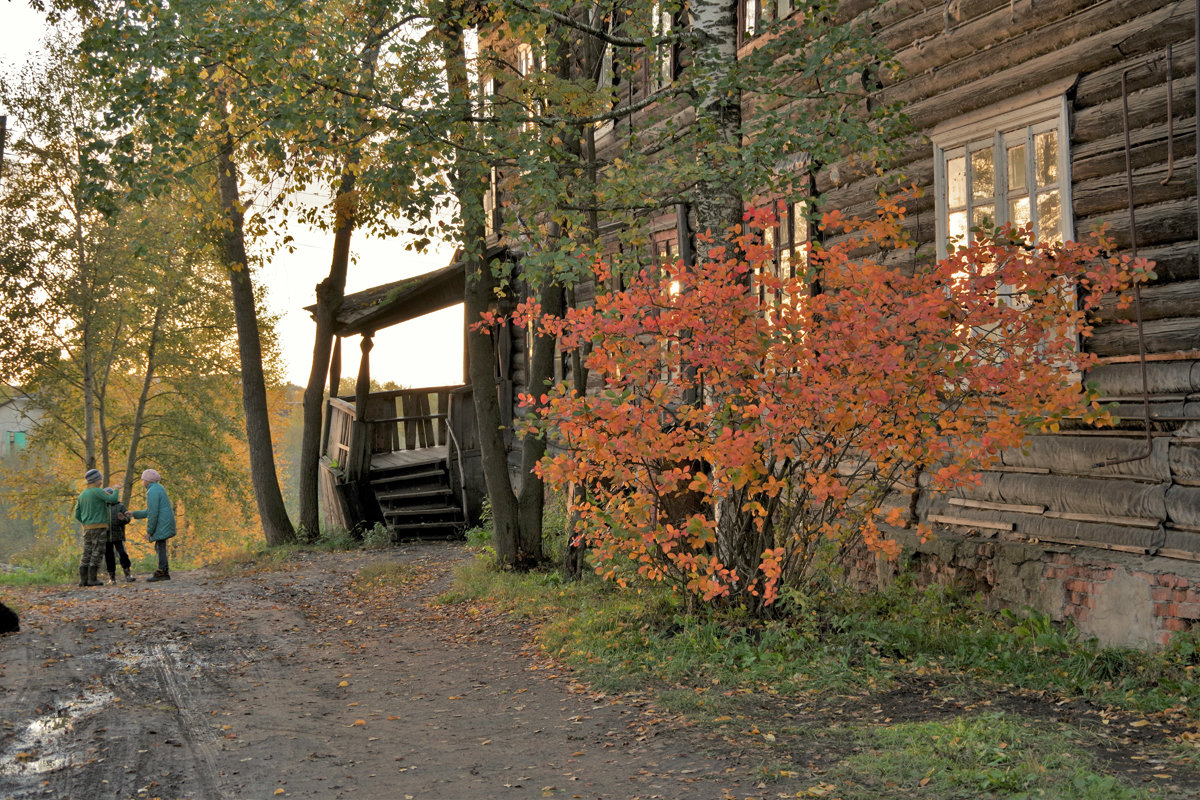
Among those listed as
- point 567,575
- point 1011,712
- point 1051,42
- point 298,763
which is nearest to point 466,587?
point 567,575

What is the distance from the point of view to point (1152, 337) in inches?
292

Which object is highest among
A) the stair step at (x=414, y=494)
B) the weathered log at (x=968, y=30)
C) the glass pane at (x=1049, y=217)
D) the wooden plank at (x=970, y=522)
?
the weathered log at (x=968, y=30)

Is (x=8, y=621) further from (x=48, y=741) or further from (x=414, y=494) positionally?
(x=414, y=494)

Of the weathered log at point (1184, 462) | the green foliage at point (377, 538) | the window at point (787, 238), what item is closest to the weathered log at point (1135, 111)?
the weathered log at point (1184, 462)

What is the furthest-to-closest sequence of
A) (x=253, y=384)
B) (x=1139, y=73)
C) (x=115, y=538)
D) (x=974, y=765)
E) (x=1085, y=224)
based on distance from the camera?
(x=253, y=384) → (x=115, y=538) → (x=1085, y=224) → (x=1139, y=73) → (x=974, y=765)

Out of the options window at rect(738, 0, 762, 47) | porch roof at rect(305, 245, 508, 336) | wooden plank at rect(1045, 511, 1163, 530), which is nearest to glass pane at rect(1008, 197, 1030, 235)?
wooden plank at rect(1045, 511, 1163, 530)

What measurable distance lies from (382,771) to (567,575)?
563 cm

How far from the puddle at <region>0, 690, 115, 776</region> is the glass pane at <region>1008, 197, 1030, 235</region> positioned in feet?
24.9

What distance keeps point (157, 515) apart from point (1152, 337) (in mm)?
12898

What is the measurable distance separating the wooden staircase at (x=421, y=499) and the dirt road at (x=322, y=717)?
6.69 m

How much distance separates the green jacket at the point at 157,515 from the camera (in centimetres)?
1496

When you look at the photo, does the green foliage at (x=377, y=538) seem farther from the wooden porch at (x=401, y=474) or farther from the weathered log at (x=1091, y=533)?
the weathered log at (x=1091, y=533)

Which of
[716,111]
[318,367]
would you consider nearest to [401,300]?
[318,367]

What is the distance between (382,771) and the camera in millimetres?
5586
